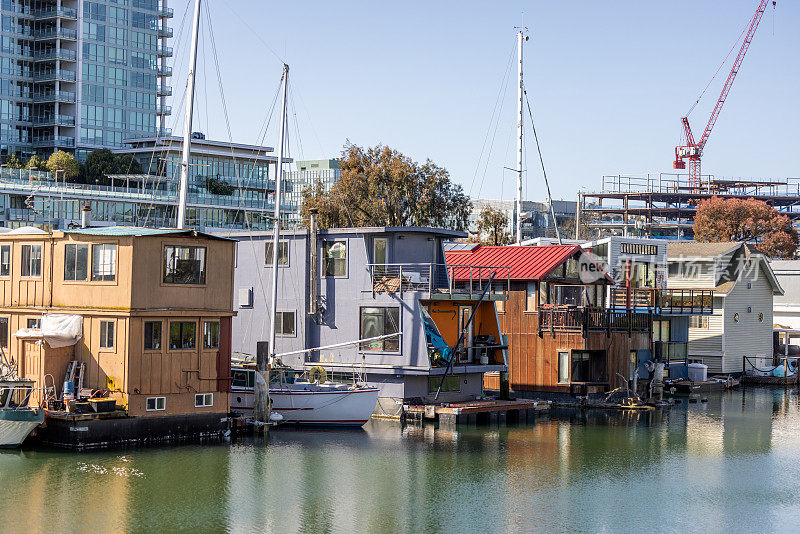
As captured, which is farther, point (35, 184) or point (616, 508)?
point (35, 184)

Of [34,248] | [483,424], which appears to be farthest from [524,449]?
[34,248]

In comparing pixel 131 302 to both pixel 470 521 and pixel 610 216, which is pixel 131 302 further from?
pixel 610 216

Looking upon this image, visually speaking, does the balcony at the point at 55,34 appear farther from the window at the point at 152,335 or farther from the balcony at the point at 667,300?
the window at the point at 152,335

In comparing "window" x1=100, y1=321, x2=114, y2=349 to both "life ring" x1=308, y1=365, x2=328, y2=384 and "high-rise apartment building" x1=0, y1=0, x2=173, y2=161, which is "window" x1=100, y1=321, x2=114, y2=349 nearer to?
"life ring" x1=308, y1=365, x2=328, y2=384

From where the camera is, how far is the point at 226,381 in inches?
1278

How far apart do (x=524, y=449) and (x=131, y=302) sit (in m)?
12.7

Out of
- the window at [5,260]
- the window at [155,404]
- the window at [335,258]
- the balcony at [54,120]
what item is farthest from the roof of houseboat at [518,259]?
the balcony at [54,120]

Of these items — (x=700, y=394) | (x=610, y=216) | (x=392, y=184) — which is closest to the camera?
(x=700, y=394)

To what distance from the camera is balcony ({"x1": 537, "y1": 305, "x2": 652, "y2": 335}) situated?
42.2 m

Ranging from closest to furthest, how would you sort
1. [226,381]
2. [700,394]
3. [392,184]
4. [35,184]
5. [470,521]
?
[470,521] → [226,381] → [700,394] → [392,184] → [35,184]

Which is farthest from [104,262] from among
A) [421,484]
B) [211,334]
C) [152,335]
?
[421,484]

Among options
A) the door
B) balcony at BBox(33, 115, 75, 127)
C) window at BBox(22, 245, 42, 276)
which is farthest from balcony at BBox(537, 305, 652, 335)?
balcony at BBox(33, 115, 75, 127)

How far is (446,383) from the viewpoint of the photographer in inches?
1522

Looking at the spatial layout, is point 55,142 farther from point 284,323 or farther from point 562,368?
point 562,368
